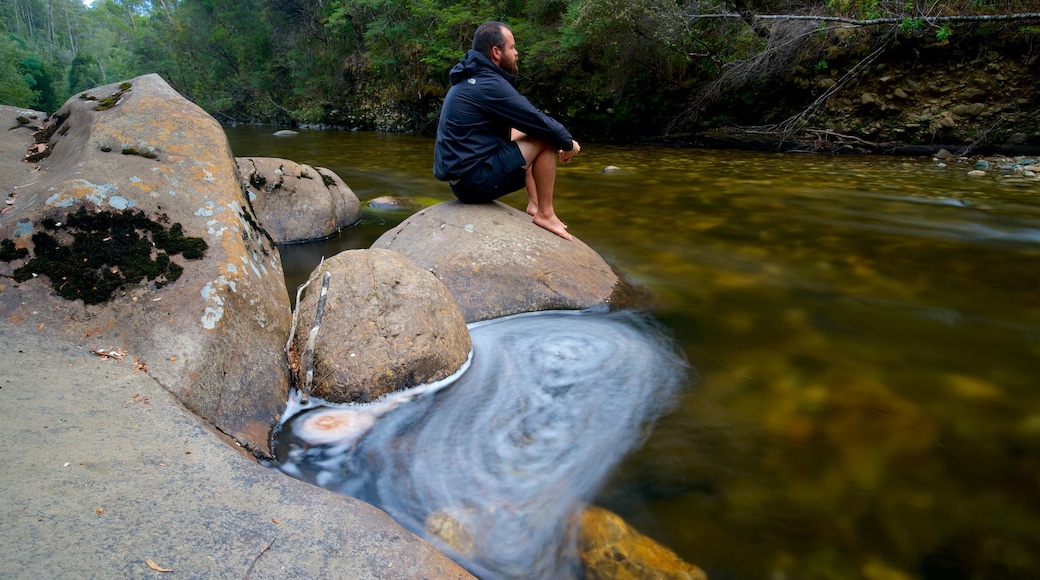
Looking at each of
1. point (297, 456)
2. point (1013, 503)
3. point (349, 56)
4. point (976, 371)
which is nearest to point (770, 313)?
point (976, 371)

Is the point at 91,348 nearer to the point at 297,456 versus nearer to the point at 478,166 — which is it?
the point at 297,456

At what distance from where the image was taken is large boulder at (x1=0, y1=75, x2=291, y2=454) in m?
2.41

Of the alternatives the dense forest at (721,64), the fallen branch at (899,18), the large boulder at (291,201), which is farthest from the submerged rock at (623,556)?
the dense forest at (721,64)

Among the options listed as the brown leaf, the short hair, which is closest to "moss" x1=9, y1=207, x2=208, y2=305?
the brown leaf

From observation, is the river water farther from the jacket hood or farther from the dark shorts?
the jacket hood

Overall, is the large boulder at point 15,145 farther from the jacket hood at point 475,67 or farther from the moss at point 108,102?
the jacket hood at point 475,67

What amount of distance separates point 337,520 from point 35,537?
75 cm

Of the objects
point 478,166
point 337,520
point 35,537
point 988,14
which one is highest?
point 988,14

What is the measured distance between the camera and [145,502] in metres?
1.65

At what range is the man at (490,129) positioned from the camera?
411cm

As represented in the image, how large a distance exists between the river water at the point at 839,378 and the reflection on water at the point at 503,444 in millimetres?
212

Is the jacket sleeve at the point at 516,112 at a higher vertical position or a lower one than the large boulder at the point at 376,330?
higher

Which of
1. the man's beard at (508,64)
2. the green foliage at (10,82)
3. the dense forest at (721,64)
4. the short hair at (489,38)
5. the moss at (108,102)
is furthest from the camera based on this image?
the green foliage at (10,82)

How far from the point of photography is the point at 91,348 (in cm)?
234
